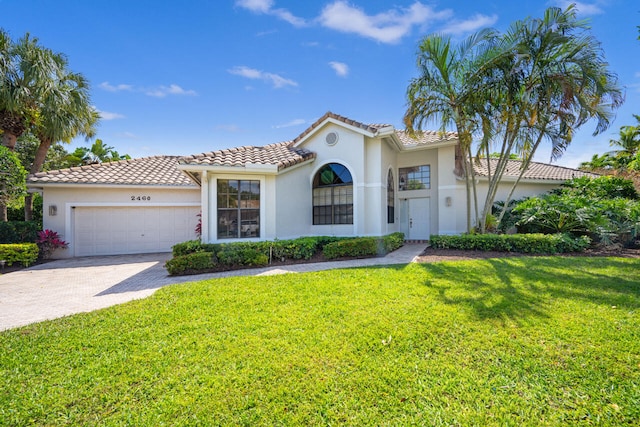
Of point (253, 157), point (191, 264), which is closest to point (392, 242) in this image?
point (253, 157)

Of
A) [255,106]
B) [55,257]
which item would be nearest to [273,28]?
[255,106]

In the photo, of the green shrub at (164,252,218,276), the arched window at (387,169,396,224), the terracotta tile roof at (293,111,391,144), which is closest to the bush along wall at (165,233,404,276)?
the green shrub at (164,252,218,276)

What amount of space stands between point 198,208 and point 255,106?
653 cm

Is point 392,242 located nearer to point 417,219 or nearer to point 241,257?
point 417,219

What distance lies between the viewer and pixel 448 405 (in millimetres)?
2918

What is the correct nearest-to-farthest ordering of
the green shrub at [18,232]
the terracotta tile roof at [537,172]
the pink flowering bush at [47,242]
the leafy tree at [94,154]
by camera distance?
1. the green shrub at [18,232]
2. the pink flowering bush at [47,242]
3. the terracotta tile roof at [537,172]
4. the leafy tree at [94,154]

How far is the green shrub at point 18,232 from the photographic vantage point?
39.0ft

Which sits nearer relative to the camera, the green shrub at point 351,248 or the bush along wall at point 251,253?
the bush along wall at point 251,253

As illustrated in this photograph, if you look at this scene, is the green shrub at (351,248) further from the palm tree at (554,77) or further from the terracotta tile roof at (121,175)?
the terracotta tile roof at (121,175)

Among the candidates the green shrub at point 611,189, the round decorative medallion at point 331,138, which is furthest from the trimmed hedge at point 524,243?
the round decorative medallion at point 331,138

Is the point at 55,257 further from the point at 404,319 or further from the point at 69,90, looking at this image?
the point at 404,319

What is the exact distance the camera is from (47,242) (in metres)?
12.5

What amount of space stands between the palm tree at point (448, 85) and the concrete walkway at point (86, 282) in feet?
19.7

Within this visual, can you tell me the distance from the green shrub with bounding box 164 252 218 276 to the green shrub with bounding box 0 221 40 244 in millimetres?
8591
